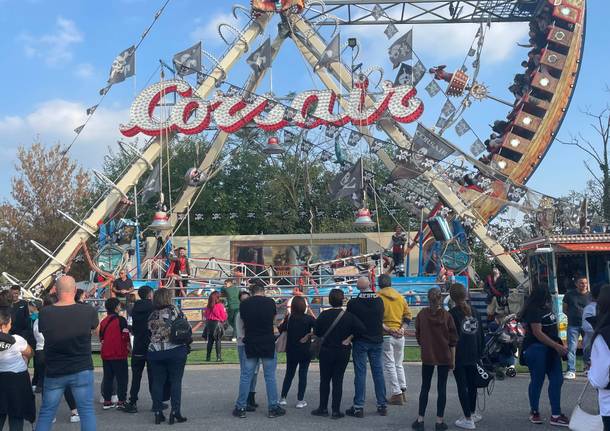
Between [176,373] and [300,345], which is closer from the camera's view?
[176,373]

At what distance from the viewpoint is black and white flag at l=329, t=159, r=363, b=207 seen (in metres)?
20.8

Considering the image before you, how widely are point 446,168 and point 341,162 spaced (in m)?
3.48

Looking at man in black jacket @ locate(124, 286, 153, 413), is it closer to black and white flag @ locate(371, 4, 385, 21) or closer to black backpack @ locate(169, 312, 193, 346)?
black backpack @ locate(169, 312, 193, 346)

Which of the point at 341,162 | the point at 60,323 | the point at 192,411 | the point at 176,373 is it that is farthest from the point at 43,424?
the point at 341,162

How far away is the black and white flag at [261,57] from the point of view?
2283 cm

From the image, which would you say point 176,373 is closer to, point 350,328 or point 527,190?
point 350,328

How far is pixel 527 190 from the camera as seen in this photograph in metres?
21.0

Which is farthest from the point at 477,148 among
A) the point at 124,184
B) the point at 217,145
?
the point at 124,184

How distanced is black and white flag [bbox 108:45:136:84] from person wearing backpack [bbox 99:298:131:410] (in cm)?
1475

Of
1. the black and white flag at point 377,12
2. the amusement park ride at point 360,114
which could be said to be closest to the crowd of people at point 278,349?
the amusement park ride at point 360,114

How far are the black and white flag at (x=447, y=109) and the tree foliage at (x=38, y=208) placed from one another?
20.0m

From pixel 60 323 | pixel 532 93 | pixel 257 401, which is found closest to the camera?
pixel 60 323

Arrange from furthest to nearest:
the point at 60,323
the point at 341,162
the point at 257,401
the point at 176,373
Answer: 1. the point at 341,162
2. the point at 257,401
3. the point at 176,373
4. the point at 60,323

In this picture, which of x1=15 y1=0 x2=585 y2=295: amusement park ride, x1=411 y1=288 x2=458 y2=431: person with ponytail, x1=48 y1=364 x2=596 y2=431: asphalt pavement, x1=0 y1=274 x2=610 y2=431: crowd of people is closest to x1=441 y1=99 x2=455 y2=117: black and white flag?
x1=15 y1=0 x2=585 y2=295: amusement park ride
